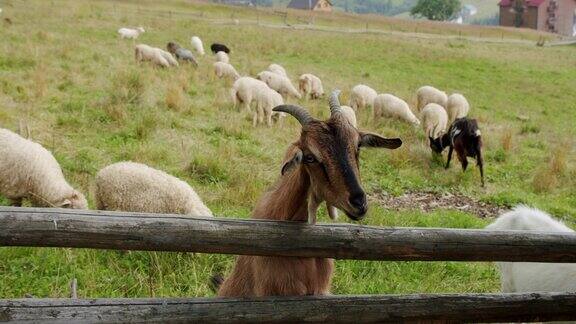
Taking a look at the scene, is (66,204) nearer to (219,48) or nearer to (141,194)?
(141,194)

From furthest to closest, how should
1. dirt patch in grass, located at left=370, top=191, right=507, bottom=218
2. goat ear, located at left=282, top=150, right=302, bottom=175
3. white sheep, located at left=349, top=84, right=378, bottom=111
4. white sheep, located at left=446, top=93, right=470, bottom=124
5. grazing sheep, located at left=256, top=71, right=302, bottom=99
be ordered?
grazing sheep, located at left=256, top=71, right=302, bottom=99
white sheep, located at left=349, top=84, right=378, bottom=111
white sheep, located at left=446, top=93, right=470, bottom=124
dirt patch in grass, located at left=370, top=191, right=507, bottom=218
goat ear, located at left=282, top=150, right=302, bottom=175

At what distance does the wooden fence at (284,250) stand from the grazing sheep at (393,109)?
11214 mm

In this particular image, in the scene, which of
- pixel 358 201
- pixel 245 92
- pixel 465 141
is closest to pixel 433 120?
pixel 465 141

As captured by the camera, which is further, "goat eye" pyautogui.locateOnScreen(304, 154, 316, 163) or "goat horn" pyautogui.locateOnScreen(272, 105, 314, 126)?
"goat horn" pyautogui.locateOnScreen(272, 105, 314, 126)

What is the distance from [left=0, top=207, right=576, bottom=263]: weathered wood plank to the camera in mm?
2805

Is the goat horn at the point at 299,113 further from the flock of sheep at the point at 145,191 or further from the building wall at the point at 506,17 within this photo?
the building wall at the point at 506,17

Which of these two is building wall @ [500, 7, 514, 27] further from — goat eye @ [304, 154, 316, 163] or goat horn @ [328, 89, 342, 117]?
goat eye @ [304, 154, 316, 163]

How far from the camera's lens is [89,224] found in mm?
2850

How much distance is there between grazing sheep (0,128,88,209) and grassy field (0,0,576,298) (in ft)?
3.07

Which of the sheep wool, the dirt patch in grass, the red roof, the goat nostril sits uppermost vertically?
the red roof

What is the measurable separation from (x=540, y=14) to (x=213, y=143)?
304 feet

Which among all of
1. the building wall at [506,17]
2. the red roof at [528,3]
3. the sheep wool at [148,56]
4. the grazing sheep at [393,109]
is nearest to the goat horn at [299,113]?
the grazing sheep at [393,109]

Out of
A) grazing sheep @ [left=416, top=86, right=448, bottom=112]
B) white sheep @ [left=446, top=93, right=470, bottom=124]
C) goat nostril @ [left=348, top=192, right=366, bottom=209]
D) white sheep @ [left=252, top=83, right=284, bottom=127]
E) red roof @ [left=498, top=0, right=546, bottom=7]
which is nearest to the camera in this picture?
goat nostril @ [left=348, top=192, right=366, bottom=209]

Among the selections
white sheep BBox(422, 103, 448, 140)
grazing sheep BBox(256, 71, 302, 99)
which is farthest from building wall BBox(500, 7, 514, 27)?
white sheep BBox(422, 103, 448, 140)
